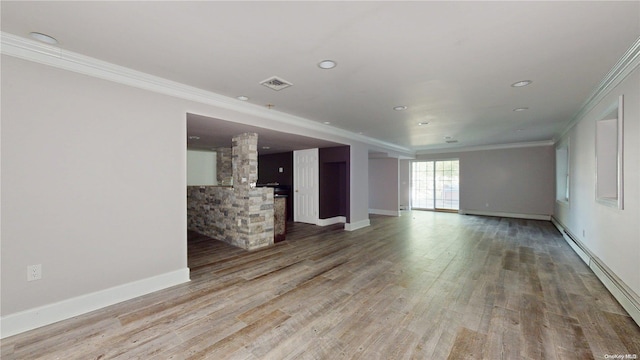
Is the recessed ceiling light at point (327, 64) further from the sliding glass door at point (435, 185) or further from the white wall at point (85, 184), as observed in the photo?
the sliding glass door at point (435, 185)

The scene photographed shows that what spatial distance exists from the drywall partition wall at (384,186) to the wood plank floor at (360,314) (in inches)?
186

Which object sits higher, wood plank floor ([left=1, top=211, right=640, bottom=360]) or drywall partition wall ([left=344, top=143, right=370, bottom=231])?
drywall partition wall ([left=344, top=143, right=370, bottom=231])

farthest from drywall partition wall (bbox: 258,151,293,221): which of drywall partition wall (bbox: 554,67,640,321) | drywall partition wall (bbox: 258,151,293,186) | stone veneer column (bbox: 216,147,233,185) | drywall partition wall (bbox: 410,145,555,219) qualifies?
drywall partition wall (bbox: 554,67,640,321)

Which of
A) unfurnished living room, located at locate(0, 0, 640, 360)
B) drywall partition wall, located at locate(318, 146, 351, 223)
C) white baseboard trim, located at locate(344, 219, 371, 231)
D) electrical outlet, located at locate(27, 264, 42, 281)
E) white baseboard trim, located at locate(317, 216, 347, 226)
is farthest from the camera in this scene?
white baseboard trim, located at locate(317, 216, 347, 226)

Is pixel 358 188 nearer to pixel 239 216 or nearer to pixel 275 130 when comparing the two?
pixel 275 130

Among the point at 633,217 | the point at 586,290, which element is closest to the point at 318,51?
the point at 633,217

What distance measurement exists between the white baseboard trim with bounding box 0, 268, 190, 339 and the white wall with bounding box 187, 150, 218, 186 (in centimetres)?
523

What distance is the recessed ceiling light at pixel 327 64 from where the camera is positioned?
252 centimetres

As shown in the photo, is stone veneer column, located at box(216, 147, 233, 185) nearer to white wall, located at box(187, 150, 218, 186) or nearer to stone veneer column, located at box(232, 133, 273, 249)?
white wall, located at box(187, 150, 218, 186)

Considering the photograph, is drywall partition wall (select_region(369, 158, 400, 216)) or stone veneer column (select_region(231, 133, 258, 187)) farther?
drywall partition wall (select_region(369, 158, 400, 216))

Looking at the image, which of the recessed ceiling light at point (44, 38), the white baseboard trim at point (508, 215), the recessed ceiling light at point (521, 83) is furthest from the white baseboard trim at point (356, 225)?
the recessed ceiling light at point (44, 38)

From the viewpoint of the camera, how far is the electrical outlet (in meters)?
2.23

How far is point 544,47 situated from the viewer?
225 centimetres

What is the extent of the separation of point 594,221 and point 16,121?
6.85m
